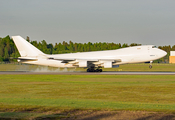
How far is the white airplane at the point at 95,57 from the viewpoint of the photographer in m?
48.6

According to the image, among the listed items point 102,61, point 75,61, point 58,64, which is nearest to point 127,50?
point 102,61

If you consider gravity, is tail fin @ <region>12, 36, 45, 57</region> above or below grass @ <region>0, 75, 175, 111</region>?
above

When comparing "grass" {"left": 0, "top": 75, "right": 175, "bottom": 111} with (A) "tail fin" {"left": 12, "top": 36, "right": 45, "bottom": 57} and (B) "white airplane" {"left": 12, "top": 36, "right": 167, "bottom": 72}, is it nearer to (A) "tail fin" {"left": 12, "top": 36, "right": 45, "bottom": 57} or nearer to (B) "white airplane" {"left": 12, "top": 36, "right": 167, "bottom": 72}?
(B) "white airplane" {"left": 12, "top": 36, "right": 167, "bottom": 72}

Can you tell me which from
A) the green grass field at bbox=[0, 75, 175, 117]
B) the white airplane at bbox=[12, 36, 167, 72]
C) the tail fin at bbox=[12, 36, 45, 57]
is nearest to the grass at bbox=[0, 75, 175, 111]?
the green grass field at bbox=[0, 75, 175, 117]

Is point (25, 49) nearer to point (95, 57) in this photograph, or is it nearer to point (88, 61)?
point (88, 61)

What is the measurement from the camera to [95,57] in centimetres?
5025

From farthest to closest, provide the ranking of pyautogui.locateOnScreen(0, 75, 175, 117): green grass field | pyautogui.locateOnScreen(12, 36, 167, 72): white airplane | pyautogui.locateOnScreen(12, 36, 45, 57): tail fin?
1. pyautogui.locateOnScreen(12, 36, 45, 57): tail fin
2. pyautogui.locateOnScreen(12, 36, 167, 72): white airplane
3. pyautogui.locateOnScreen(0, 75, 175, 117): green grass field

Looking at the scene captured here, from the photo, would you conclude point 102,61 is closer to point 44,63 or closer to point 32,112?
point 44,63

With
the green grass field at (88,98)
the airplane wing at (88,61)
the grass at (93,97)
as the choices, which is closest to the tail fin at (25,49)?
the airplane wing at (88,61)

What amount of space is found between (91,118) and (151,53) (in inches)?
1586

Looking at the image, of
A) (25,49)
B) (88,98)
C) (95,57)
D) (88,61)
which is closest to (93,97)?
(88,98)

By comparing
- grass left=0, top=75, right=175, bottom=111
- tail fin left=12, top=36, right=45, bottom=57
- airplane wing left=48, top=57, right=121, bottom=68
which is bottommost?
grass left=0, top=75, right=175, bottom=111

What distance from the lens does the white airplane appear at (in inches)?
1912

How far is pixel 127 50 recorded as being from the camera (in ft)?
165
